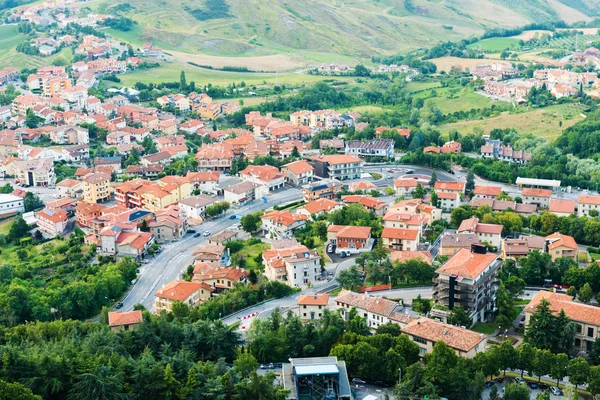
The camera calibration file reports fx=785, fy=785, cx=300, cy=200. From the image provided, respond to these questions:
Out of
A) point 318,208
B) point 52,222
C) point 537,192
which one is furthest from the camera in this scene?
point 537,192

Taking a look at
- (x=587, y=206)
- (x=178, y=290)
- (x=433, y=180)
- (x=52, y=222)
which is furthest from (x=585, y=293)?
(x=52, y=222)

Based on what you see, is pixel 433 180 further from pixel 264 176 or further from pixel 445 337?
pixel 445 337

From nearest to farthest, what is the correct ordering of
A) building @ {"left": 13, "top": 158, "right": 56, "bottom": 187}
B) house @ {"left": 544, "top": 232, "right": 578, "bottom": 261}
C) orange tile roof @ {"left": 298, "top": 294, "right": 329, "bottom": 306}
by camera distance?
1. orange tile roof @ {"left": 298, "top": 294, "right": 329, "bottom": 306}
2. house @ {"left": 544, "top": 232, "right": 578, "bottom": 261}
3. building @ {"left": 13, "top": 158, "right": 56, "bottom": 187}

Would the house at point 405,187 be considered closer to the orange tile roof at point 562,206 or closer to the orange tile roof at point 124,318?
the orange tile roof at point 562,206

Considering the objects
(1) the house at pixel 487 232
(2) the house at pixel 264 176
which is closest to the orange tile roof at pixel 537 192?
(1) the house at pixel 487 232

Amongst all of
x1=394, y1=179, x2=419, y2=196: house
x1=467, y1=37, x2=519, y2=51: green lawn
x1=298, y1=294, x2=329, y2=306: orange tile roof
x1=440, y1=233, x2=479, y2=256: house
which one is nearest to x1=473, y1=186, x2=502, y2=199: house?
x1=394, y1=179, x2=419, y2=196: house

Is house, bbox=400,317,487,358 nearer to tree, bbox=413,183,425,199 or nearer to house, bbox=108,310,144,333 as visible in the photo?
house, bbox=108,310,144,333

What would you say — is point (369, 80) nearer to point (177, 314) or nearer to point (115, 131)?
point (115, 131)
